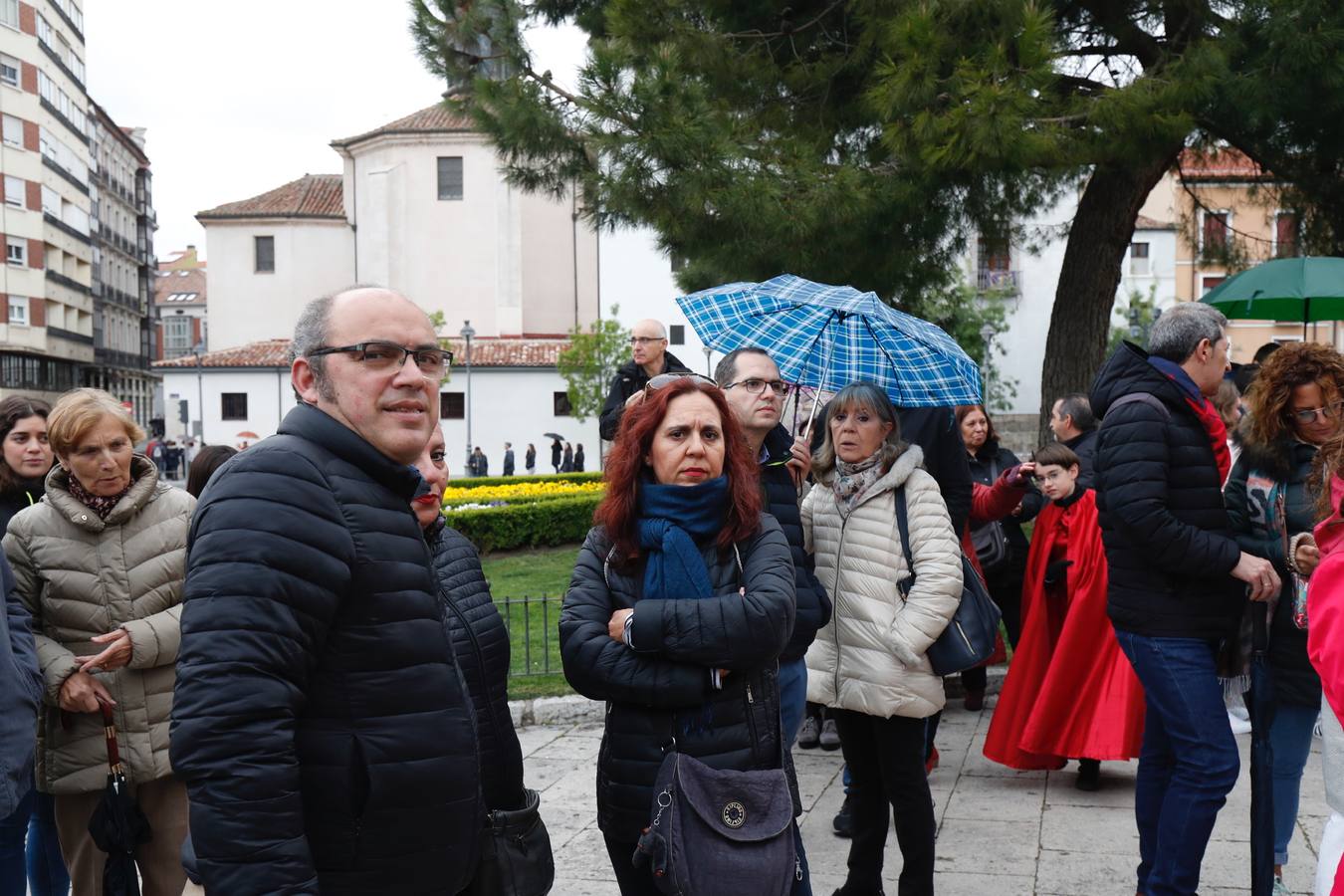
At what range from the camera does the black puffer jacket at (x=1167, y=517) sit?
13.4 ft

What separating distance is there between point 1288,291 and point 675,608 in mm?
6291

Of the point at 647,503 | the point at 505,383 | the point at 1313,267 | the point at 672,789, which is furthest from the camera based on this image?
the point at 505,383

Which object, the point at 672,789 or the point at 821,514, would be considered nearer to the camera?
the point at 672,789

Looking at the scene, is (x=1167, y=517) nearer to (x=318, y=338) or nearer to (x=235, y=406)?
(x=318, y=338)

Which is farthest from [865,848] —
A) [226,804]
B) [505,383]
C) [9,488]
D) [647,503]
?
[505,383]

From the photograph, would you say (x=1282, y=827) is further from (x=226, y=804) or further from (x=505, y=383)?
(x=505, y=383)

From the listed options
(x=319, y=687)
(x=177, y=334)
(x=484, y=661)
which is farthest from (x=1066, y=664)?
(x=177, y=334)

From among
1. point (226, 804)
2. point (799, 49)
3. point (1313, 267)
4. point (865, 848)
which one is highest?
point (799, 49)

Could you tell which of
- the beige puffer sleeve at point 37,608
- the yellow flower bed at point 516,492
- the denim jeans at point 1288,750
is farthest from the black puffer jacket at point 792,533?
the yellow flower bed at point 516,492

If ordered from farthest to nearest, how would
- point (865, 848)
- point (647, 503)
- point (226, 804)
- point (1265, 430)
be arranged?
point (865, 848) → point (1265, 430) → point (647, 503) → point (226, 804)

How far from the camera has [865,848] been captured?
445 centimetres

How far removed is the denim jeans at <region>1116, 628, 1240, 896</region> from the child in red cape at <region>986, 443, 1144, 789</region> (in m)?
1.65

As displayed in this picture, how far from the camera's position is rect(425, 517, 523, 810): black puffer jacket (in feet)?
9.91

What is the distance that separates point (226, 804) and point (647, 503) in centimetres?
161
